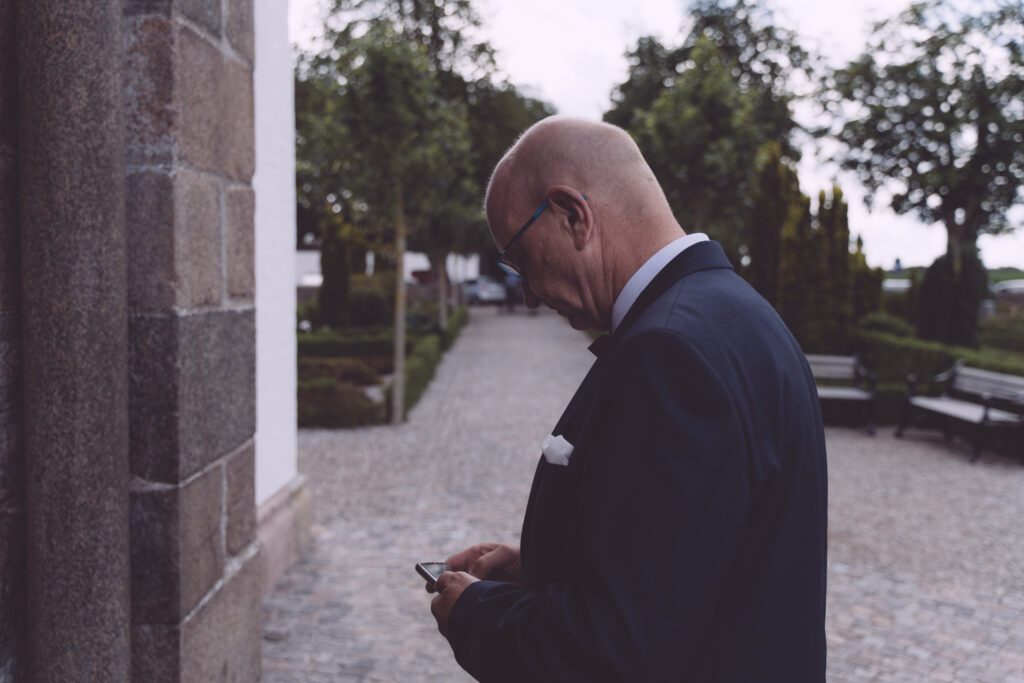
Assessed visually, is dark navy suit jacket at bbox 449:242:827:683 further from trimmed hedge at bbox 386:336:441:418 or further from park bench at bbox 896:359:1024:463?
trimmed hedge at bbox 386:336:441:418

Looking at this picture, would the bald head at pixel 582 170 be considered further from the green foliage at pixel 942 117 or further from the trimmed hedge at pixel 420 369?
the green foliage at pixel 942 117

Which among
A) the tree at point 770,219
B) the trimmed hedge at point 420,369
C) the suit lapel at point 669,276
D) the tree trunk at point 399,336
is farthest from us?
the tree at point 770,219

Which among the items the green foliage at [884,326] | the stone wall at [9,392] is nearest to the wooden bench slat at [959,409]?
the green foliage at [884,326]

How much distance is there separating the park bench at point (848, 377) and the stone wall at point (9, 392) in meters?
10.5

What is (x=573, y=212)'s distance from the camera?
1502mm

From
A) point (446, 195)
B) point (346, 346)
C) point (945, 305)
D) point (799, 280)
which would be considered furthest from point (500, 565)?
point (346, 346)

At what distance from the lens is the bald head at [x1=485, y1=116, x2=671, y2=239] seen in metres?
1.49

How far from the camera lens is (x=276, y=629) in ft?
15.5

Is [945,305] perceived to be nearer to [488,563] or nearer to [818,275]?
[818,275]

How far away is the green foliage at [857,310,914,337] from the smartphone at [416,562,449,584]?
1463cm

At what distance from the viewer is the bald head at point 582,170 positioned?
149 cm

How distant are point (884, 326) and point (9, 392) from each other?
1581 centimetres

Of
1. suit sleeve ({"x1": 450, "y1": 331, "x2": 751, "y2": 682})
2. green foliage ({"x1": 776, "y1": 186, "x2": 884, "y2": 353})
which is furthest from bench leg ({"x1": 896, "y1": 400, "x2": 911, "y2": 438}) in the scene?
suit sleeve ({"x1": 450, "y1": 331, "x2": 751, "y2": 682})

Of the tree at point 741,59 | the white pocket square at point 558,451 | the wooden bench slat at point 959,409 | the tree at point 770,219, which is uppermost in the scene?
the tree at point 741,59
